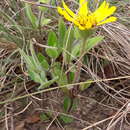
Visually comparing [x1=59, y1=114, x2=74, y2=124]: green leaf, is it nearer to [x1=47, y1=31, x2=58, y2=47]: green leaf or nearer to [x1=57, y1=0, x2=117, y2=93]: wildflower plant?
[x1=57, y1=0, x2=117, y2=93]: wildflower plant

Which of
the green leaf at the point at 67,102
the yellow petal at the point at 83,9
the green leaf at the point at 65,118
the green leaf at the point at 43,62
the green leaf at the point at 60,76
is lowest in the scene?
the green leaf at the point at 65,118

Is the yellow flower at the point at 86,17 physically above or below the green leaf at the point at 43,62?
above

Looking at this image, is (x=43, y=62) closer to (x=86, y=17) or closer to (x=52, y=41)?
(x=52, y=41)

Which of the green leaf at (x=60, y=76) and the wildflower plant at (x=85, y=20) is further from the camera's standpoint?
the green leaf at (x=60, y=76)

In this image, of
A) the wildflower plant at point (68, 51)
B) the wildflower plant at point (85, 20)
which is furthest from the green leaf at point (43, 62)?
the wildflower plant at point (85, 20)

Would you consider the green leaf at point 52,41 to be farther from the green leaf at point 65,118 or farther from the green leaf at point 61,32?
the green leaf at point 65,118

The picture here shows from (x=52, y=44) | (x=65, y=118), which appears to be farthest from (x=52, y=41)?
(x=65, y=118)

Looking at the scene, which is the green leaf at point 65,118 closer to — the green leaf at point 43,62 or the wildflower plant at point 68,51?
the wildflower plant at point 68,51

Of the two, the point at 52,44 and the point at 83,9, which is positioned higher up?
the point at 83,9

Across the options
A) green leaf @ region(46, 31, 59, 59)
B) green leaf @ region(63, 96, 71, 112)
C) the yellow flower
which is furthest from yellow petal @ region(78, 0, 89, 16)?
green leaf @ region(63, 96, 71, 112)

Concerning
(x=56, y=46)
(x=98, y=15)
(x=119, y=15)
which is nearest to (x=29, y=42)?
(x=56, y=46)

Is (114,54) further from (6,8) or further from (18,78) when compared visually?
(6,8)
